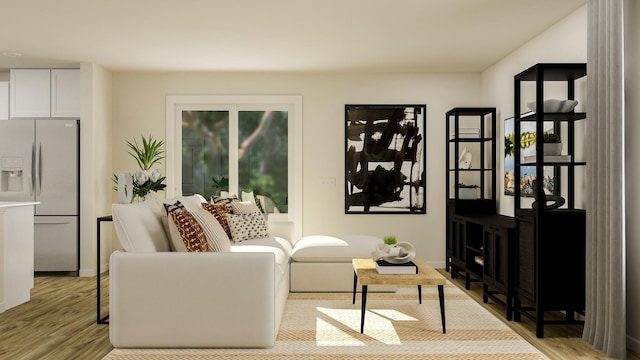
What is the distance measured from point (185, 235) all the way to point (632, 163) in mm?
3026

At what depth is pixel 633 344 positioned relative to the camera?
3398mm

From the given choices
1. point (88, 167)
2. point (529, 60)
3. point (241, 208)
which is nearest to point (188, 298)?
point (241, 208)

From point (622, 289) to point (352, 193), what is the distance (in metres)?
3.82

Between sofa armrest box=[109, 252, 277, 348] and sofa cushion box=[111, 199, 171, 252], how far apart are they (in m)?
0.10

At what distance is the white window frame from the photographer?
670 centimetres

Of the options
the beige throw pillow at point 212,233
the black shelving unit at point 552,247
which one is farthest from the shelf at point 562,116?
the beige throw pillow at point 212,233

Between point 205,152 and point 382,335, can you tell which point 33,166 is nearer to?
point 205,152

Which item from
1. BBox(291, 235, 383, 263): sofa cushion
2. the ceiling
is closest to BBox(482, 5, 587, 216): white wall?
the ceiling

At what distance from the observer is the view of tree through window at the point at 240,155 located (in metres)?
6.80

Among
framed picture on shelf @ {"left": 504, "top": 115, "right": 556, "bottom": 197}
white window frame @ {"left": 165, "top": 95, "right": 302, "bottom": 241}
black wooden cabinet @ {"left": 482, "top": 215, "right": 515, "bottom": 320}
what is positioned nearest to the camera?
black wooden cabinet @ {"left": 482, "top": 215, "right": 515, "bottom": 320}

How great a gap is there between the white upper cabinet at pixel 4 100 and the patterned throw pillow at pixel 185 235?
4179 millimetres

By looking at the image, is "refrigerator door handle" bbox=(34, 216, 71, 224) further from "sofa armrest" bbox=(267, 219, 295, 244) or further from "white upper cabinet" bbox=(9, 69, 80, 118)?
"sofa armrest" bbox=(267, 219, 295, 244)

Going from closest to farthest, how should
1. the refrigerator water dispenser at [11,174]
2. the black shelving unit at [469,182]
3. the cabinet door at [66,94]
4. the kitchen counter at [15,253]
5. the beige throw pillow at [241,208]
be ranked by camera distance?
the kitchen counter at [15,253] → the black shelving unit at [469,182] → the beige throw pillow at [241,208] → the refrigerator water dispenser at [11,174] → the cabinet door at [66,94]

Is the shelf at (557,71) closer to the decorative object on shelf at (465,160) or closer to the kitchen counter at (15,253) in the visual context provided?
the decorative object on shelf at (465,160)
